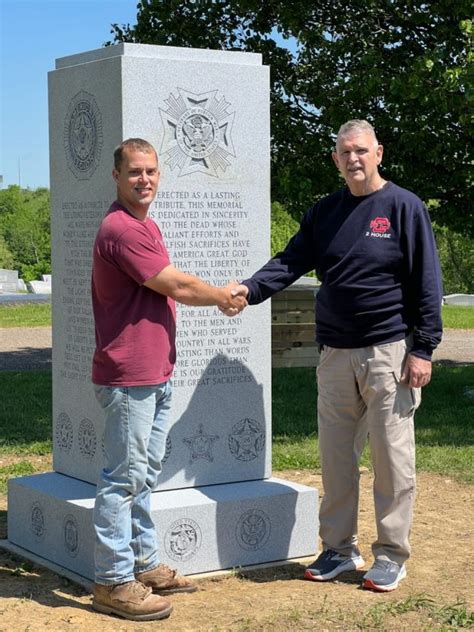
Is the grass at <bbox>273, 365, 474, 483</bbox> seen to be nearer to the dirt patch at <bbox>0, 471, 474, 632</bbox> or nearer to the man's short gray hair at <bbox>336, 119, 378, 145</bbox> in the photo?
the dirt patch at <bbox>0, 471, 474, 632</bbox>

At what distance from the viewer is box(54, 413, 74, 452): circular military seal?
6156 mm

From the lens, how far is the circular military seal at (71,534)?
19.0ft

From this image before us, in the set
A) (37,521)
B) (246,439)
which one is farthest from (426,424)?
(37,521)

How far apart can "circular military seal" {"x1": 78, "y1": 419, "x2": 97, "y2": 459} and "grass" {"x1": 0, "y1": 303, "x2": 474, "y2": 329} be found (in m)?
16.8

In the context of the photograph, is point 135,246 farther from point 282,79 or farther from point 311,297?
point 311,297

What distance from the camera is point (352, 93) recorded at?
40.4 feet

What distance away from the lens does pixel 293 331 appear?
16.0 metres

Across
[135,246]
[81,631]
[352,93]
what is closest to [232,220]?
[135,246]

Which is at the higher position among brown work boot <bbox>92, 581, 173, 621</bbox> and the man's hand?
the man's hand

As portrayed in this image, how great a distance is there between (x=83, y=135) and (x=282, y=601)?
259 cm

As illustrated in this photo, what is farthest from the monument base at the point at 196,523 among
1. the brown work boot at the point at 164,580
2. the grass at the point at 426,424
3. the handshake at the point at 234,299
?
the grass at the point at 426,424

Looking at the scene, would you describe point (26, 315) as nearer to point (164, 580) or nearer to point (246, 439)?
point (246, 439)

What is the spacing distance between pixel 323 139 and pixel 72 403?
25.3 feet

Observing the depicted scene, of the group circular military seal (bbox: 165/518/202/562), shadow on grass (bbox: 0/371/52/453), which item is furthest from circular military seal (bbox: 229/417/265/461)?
shadow on grass (bbox: 0/371/52/453)
